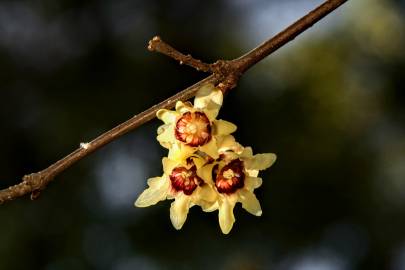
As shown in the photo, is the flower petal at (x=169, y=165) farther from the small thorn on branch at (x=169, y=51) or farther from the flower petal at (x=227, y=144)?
the small thorn on branch at (x=169, y=51)

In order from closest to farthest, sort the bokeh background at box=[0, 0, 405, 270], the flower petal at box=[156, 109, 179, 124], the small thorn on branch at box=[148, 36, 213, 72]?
the small thorn on branch at box=[148, 36, 213, 72], the flower petal at box=[156, 109, 179, 124], the bokeh background at box=[0, 0, 405, 270]

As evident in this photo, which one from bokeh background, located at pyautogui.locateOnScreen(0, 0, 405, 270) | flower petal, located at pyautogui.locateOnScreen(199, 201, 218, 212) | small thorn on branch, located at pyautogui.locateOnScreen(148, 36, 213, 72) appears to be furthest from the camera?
bokeh background, located at pyautogui.locateOnScreen(0, 0, 405, 270)

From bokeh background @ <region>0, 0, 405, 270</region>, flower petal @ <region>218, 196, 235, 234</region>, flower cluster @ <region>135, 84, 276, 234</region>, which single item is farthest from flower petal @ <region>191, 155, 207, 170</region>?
Answer: bokeh background @ <region>0, 0, 405, 270</region>

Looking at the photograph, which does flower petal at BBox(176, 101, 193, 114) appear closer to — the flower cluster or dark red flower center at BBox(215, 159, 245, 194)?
the flower cluster

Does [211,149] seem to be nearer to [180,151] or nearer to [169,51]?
[180,151]

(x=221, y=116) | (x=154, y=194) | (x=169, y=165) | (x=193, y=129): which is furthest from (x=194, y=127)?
(x=221, y=116)
